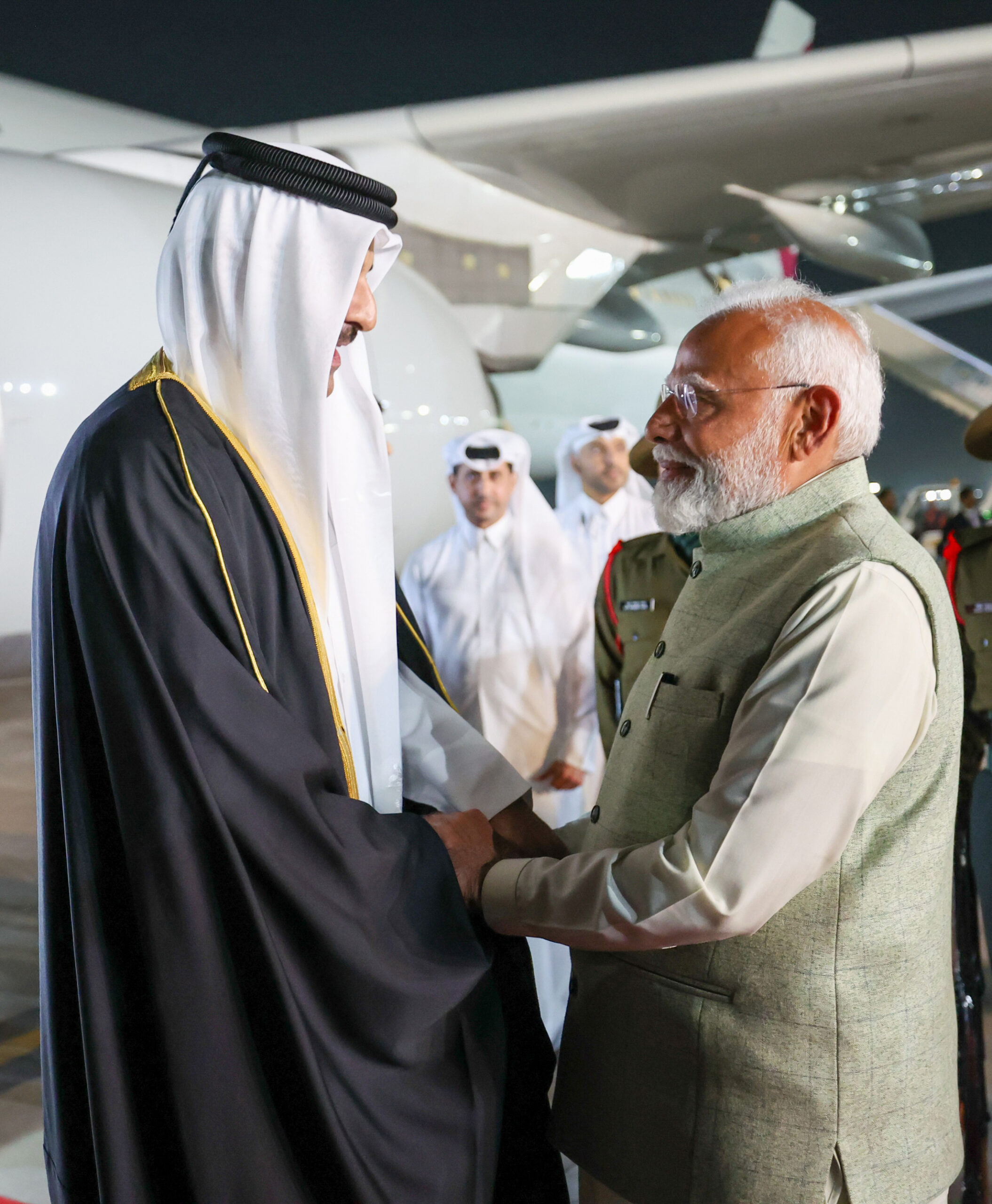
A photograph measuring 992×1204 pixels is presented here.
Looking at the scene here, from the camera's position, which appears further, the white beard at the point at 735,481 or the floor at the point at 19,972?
the floor at the point at 19,972

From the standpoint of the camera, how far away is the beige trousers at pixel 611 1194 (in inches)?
40.8

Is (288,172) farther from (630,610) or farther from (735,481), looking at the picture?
(630,610)

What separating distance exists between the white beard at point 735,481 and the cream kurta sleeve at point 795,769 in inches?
7.5

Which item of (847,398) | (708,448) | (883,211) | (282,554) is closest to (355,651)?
(282,554)

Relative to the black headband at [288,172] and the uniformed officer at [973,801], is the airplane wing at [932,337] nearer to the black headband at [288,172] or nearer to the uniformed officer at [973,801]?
the uniformed officer at [973,801]

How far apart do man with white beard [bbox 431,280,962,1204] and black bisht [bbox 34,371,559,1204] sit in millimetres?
189

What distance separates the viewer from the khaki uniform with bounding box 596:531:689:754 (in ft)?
8.11

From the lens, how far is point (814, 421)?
113 centimetres

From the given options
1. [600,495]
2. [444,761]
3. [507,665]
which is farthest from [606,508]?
[444,761]

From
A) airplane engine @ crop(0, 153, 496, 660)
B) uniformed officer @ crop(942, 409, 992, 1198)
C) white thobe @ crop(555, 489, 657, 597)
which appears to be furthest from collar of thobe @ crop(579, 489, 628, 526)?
airplane engine @ crop(0, 153, 496, 660)

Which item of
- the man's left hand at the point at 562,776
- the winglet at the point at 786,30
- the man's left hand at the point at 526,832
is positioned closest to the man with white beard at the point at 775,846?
the man's left hand at the point at 526,832

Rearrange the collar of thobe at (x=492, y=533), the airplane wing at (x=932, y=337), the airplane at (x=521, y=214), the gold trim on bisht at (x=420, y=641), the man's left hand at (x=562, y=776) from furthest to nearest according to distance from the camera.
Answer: the airplane wing at (x=932, y=337), the collar of thobe at (x=492, y=533), the man's left hand at (x=562, y=776), the airplane at (x=521, y=214), the gold trim on bisht at (x=420, y=641)

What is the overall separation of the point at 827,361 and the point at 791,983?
69cm

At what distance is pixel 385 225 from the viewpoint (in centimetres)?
130
